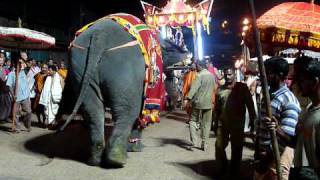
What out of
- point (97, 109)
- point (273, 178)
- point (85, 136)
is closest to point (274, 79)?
point (273, 178)

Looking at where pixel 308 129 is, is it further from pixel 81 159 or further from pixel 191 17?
pixel 191 17

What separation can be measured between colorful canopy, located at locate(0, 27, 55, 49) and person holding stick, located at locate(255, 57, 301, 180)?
7.05 m

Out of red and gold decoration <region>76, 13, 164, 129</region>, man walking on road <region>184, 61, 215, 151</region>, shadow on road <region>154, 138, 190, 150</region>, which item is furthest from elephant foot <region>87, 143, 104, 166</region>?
shadow on road <region>154, 138, 190, 150</region>

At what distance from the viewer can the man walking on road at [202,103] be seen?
944 cm

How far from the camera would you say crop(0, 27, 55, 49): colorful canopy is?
10180mm

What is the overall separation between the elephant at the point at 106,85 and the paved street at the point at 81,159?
15.7 inches

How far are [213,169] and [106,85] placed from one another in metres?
2.27

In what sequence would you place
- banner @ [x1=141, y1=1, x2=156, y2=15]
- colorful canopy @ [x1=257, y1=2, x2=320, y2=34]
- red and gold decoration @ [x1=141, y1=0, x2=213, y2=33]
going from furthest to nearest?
banner @ [x1=141, y1=1, x2=156, y2=15], red and gold decoration @ [x1=141, y1=0, x2=213, y2=33], colorful canopy @ [x1=257, y1=2, x2=320, y2=34]

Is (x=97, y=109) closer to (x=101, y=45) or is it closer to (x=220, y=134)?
(x=101, y=45)

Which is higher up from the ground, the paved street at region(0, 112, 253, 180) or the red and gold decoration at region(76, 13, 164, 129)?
the red and gold decoration at region(76, 13, 164, 129)

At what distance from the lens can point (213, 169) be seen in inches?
305

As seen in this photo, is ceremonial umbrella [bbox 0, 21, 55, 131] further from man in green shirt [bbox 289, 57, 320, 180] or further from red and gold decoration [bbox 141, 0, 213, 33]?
man in green shirt [bbox 289, 57, 320, 180]

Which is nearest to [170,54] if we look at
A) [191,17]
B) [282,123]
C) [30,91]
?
[191,17]

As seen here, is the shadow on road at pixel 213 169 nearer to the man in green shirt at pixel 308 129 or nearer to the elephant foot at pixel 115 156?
the elephant foot at pixel 115 156
